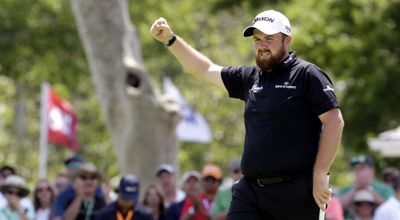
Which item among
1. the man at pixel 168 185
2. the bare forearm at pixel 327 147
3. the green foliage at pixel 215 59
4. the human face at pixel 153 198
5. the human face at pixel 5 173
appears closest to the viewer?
the bare forearm at pixel 327 147

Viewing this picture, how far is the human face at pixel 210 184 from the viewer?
977 centimetres

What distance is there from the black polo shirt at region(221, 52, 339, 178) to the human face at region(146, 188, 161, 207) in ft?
17.1

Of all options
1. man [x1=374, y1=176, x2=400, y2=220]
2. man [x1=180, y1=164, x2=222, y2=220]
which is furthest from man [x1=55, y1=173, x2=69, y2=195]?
man [x1=374, y1=176, x2=400, y2=220]

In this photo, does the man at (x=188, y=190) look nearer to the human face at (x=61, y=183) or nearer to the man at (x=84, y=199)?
the man at (x=84, y=199)

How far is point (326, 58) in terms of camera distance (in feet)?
50.0

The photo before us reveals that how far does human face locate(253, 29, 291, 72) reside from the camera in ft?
16.0

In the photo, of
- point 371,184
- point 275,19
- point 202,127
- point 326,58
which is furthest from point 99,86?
point 275,19

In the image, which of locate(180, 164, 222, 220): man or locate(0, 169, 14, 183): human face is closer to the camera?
locate(180, 164, 222, 220): man

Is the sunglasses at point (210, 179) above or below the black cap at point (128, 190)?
above

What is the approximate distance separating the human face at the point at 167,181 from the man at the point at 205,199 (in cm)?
56

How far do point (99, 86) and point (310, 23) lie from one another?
5.26 meters

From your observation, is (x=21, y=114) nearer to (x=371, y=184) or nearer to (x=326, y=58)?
(x=326, y=58)

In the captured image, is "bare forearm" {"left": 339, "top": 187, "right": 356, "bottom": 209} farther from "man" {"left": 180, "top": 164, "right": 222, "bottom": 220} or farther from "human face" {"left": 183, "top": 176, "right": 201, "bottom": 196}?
"human face" {"left": 183, "top": 176, "right": 201, "bottom": 196}

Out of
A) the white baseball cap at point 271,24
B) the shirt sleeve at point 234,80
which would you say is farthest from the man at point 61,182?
the white baseball cap at point 271,24
